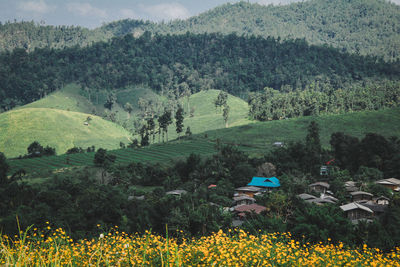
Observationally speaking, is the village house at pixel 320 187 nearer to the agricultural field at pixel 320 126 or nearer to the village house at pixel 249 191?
the village house at pixel 249 191

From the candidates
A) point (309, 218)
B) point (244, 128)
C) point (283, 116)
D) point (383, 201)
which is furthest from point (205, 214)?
point (283, 116)

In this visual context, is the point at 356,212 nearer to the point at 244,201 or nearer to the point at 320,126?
the point at 244,201

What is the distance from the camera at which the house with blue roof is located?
81.2 meters

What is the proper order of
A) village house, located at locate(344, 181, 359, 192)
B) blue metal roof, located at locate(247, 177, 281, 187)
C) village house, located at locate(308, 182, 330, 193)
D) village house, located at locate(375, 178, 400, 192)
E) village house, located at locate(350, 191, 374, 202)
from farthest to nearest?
blue metal roof, located at locate(247, 177, 281, 187) < village house, located at locate(308, 182, 330, 193) < village house, located at locate(375, 178, 400, 192) < village house, located at locate(344, 181, 359, 192) < village house, located at locate(350, 191, 374, 202)

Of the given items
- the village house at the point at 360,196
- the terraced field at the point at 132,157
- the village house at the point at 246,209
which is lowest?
the village house at the point at 360,196

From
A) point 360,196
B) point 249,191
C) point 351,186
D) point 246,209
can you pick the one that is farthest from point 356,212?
point 249,191

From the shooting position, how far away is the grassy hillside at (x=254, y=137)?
11794cm

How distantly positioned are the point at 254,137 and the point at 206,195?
8580 centimetres

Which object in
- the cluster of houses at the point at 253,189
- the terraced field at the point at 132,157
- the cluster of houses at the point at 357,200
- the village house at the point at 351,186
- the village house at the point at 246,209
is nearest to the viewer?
the cluster of houses at the point at 357,200

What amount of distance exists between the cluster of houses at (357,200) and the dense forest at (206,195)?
1.89m

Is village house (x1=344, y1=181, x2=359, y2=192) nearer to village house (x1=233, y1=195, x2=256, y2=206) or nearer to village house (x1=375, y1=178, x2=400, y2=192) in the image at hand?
village house (x1=375, y1=178, x2=400, y2=192)

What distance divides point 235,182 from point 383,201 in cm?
3376

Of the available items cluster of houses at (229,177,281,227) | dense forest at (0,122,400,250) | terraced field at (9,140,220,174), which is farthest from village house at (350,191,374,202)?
terraced field at (9,140,220,174)

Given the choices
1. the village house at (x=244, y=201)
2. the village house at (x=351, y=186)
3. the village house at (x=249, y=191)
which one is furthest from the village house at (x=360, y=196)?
the village house at (x=244, y=201)
